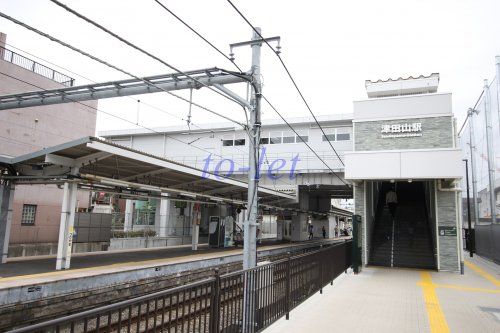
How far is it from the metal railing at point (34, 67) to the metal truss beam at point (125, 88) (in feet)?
22.8

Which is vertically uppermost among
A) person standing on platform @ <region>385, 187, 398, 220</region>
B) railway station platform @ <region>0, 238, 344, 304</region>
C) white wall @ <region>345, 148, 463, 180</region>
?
white wall @ <region>345, 148, 463, 180</region>

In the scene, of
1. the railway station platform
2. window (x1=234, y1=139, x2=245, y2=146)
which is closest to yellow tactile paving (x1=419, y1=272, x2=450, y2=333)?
the railway station platform

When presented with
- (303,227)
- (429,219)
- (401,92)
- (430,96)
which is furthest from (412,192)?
(303,227)

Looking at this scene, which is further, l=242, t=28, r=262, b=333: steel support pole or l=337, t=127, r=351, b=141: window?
l=337, t=127, r=351, b=141: window

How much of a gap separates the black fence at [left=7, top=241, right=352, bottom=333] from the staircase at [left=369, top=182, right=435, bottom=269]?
8.93m

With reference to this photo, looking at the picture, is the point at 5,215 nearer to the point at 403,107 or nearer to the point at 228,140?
the point at 403,107

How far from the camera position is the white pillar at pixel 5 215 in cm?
1341

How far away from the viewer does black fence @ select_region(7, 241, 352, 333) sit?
11.4ft

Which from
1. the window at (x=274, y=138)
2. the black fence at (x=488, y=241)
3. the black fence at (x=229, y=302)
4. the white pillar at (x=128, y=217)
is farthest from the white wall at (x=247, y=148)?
the black fence at (x=229, y=302)

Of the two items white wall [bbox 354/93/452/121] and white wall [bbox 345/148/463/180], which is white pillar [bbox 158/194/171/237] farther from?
white wall [bbox 345/148/463/180]

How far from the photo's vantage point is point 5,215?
13609mm

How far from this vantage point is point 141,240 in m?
23.4

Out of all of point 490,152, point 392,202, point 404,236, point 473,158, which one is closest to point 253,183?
point 404,236

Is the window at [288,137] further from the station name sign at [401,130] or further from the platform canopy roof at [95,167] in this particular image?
the platform canopy roof at [95,167]
